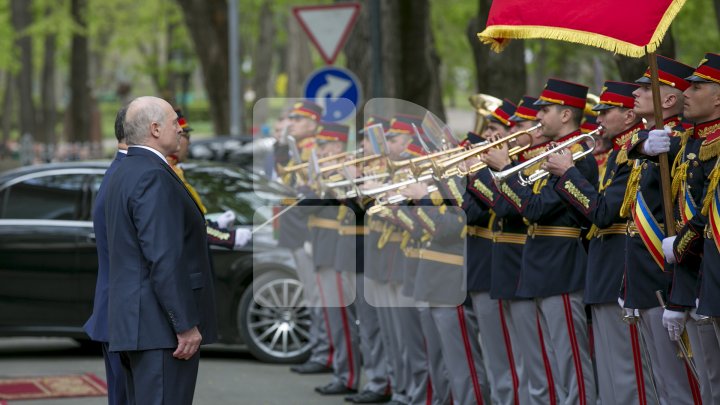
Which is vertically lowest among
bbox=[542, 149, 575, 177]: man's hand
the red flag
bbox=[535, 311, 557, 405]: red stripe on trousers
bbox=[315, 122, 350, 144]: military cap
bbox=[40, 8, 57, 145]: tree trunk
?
bbox=[40, 8, 57, 145]: tree trunk

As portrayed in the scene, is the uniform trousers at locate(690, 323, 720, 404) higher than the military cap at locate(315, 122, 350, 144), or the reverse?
the military cap at locate(315, 122, 350, 144)

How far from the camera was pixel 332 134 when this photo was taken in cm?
1118

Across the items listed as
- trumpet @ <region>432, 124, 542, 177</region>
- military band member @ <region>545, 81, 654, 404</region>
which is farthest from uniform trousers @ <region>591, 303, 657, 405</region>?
trumpet @ <region>432, 124, 542, 177</region>

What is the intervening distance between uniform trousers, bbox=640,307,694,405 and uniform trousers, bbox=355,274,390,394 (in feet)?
11.4

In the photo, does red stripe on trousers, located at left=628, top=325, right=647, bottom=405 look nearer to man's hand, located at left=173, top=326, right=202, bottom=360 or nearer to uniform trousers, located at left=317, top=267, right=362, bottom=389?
man's hand, located at left=173, top=326, right=202, bottom=360

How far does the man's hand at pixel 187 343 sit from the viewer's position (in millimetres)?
6535

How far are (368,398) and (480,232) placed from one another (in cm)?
207

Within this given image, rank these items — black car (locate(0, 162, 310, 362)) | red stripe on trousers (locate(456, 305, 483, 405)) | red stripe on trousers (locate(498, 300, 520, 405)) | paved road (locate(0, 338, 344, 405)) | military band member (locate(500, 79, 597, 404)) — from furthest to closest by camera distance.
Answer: black car (locate(0, 162, 310, 362)) < paved road (locate(0, 338, 344, 405)) < red stripe on trousers (locate(456, 305, 483, 405)) < red stripe on trousers (locate(498, 300, 520, 405)) < military band member (locate(500, 79, 597, 404))

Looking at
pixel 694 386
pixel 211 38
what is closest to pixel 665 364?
pixel 694 386

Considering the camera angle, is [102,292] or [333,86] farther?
[333,86]

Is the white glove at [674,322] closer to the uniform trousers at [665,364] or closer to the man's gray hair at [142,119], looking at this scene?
the uniform trousers at [665,364]

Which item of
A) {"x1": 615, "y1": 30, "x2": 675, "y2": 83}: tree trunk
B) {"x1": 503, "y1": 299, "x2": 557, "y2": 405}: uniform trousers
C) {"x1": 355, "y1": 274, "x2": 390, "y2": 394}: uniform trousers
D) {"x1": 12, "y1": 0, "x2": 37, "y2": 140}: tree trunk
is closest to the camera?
{"x1": 503, "y1": 299, "x2": 557, "y2": 405}: uniform trousers

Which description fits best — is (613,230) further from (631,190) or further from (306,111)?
(306,111)

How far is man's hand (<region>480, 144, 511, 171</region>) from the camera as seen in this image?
833 cm
